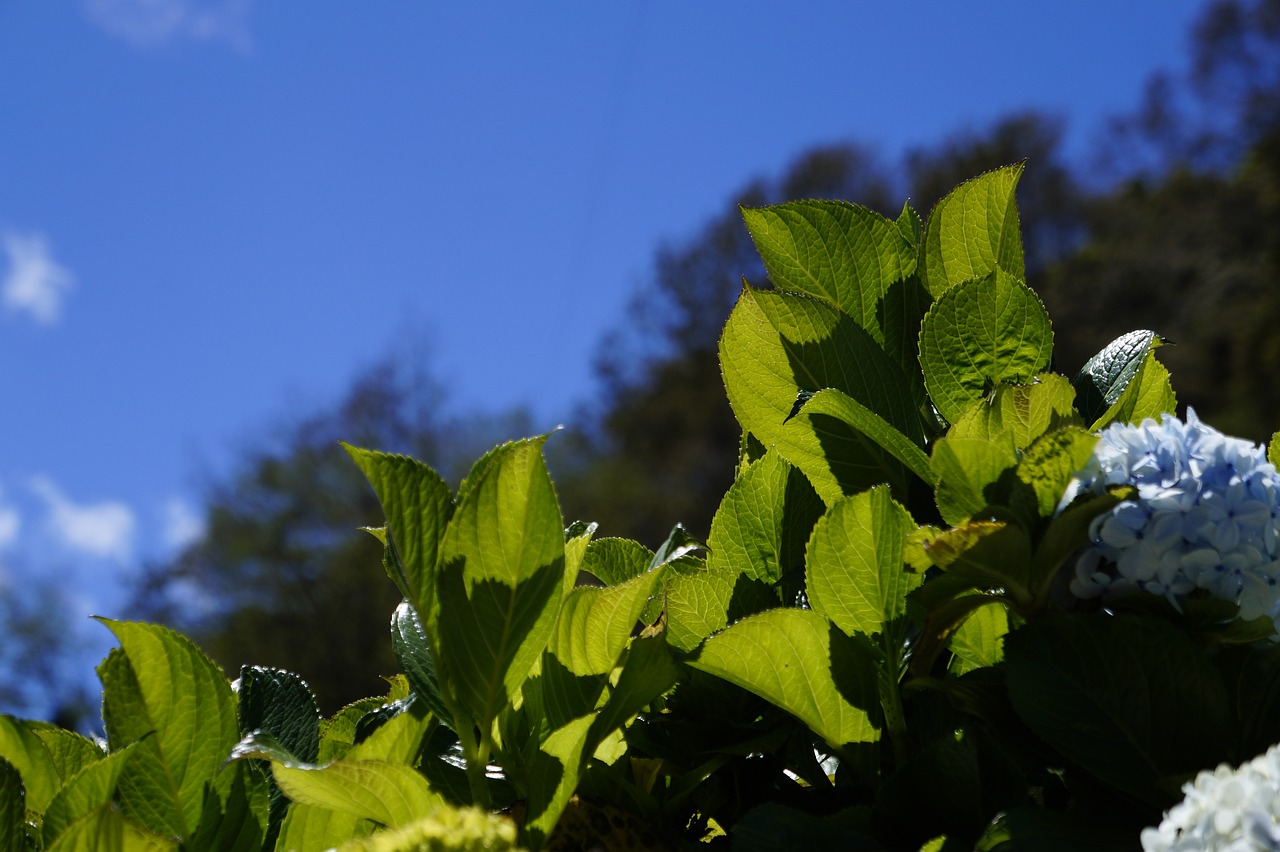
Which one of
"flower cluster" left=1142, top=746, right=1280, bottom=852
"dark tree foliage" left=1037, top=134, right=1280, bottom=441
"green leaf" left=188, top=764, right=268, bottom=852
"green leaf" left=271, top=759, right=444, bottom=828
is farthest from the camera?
"dark tree foliage" left=1037, top=134, right=1280, bottom=441

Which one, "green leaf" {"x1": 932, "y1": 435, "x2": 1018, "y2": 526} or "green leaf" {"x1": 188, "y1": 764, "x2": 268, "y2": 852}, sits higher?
"green leaf" {"x1": 932, "y1": 435, "x2": 1018, "y2": 526}

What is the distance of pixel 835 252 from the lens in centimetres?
71

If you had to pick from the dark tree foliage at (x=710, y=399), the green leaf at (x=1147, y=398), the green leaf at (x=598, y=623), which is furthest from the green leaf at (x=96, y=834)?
the dark tree foliage at (x=710, y=399)

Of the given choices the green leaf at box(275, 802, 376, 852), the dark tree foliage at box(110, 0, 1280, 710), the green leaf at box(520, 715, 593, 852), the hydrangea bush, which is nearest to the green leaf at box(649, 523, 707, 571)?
the hydrangea bush

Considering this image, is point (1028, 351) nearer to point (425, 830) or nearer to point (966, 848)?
point (966, 848)

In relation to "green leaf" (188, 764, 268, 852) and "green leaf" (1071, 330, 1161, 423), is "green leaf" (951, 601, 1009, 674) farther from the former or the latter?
"green leaf" (188, 764, 268, 852)

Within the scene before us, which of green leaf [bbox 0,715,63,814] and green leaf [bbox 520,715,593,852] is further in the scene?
green leaf [bbox 0,715,63,814]

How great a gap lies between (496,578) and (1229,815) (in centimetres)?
34

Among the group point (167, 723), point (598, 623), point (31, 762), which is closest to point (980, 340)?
point (598, 623)

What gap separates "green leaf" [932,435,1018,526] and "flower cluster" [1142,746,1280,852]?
0.54 feet

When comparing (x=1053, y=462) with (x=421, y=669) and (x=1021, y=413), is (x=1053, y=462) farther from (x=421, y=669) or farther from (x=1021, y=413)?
(x=421, y=669)

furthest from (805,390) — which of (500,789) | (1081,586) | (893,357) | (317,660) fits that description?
(317,660)

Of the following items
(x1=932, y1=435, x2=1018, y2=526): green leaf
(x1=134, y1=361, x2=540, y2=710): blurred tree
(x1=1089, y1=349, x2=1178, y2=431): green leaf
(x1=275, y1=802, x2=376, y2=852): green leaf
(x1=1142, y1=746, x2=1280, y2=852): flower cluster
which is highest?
(x1=134, y1=361, x2=540, y2=710): blurred tree

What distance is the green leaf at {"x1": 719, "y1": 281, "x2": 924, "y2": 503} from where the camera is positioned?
0.66m
